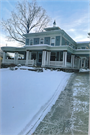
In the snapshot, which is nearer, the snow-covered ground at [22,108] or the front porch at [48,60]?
the snow-covered ground at [22,108]

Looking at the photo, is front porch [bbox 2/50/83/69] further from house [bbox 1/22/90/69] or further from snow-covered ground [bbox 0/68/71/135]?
snow-covered ground [bbox 0/68/71/135]

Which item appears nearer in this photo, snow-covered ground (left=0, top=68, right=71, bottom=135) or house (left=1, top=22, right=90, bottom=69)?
snow-covered ground (left=0, top=68, right=71, bottom=135)

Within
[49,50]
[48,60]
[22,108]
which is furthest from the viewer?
[48,60]

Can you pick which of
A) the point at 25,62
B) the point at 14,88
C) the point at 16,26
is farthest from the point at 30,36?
the point at 14,88

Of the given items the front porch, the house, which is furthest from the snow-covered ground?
the house

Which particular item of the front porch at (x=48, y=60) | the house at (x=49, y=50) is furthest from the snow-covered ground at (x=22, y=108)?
the house at (x=49, y=50)

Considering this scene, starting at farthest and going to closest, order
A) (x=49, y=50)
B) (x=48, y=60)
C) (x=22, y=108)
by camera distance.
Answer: (x=48, y=60) < (x=49, y=50) < (x=22, y=108)

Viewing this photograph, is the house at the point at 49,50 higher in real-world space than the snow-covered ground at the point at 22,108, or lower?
higher

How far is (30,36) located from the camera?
54.6 ft

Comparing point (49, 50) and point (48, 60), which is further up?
point (49, 50)

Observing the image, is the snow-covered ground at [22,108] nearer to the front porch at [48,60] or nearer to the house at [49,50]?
the front porch at [48,60]

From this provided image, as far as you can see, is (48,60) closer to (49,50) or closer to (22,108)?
(49,50)

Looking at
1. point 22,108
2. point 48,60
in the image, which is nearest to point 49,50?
point 48,60

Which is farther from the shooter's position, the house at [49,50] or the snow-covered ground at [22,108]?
the house at [49,50]
